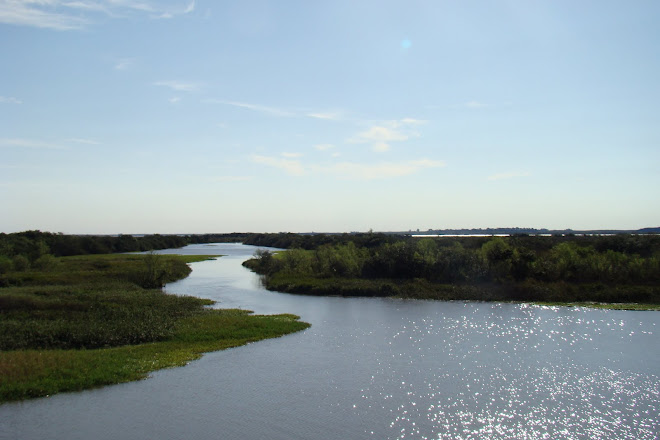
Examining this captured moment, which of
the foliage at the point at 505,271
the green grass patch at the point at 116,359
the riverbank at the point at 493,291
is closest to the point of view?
the green grass patch at the point at 116,359

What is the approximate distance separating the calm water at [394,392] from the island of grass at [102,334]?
128cm

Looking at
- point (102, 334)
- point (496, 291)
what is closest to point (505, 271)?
point (496, 291)

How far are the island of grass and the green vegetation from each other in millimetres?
17868

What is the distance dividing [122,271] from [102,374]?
4721 cm

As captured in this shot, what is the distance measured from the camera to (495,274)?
177 feet

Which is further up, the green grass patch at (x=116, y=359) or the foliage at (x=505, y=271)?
the foliage at (x=505, y=271)

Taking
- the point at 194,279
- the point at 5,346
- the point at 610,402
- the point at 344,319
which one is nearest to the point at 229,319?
the point at 344,319

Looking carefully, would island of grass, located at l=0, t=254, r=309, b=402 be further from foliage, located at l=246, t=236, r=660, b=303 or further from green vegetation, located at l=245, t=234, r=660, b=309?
foliage, located at l=246, t=236, r=660, b=303

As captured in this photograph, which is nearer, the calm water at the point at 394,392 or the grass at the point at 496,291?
the calm water at the point at 394,392

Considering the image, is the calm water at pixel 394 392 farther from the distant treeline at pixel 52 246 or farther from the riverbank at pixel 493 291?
the distant treeline at pixel 52 246

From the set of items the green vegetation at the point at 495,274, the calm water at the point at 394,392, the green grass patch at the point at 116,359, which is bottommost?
the calm water at the point at 394,392

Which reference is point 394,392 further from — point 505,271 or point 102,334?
point 505,271

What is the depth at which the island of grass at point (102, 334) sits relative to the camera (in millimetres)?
21500

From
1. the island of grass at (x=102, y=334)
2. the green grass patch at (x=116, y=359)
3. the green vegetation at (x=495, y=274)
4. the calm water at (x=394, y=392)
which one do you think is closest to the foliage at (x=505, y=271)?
the green vegetation at (x=495, y=274)
